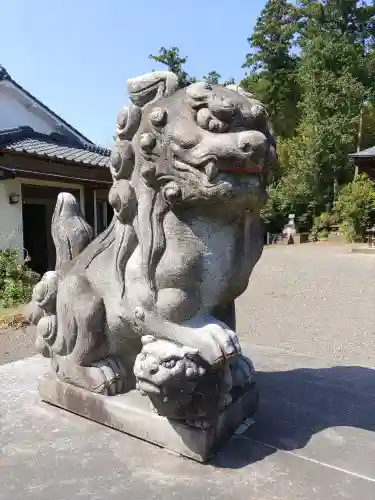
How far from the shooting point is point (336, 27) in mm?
20047

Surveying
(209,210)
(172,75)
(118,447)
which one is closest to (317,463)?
(118,447)

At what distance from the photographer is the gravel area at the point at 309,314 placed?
414 centimetres

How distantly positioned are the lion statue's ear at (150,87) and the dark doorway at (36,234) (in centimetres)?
753

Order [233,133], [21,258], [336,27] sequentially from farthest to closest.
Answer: [336,27], [21,258], [233,133]

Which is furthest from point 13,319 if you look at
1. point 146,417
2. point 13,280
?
point 146,417

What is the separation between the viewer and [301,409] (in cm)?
180

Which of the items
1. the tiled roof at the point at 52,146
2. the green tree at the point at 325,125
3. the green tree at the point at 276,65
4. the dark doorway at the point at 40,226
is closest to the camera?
the tiled roof at the point at 52,146

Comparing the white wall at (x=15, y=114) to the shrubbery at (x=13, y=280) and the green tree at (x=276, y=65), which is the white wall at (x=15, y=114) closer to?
the shrubbery at (x=13, y=280)

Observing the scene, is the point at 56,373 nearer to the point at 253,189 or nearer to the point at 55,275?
the point at 55,275

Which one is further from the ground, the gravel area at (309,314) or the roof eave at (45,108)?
the roof eave at (45,108)

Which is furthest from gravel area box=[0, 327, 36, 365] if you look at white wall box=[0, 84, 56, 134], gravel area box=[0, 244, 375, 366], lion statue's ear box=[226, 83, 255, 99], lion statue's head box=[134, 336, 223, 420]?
white wall box=[0, 84, 56, 134]

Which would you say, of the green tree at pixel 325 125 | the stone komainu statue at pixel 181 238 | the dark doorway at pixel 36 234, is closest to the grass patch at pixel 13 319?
the dark doorway at pixel 36 234

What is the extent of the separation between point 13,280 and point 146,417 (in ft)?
16.4

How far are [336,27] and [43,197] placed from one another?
671 inches
